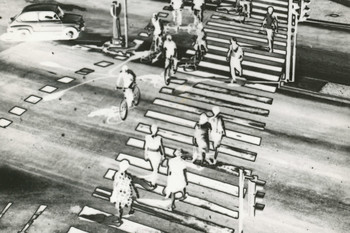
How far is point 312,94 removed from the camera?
18.9 m

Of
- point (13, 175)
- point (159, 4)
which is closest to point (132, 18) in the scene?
point (159, 4)

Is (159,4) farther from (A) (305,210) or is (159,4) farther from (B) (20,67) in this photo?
(A) (305,210)

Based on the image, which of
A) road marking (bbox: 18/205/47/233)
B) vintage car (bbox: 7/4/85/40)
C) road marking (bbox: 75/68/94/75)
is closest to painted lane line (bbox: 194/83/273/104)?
road marking (bbox: 75/68/94/75)

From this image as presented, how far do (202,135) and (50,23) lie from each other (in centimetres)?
1192

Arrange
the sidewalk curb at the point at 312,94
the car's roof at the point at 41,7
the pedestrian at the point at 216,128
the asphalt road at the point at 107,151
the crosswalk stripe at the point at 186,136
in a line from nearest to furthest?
1. the asphalt road at the point at 107,151
2. the pedestrian at the point at 216,128
3. the crosswalk stripe at the point at 186,136
4. the sidewalk curb at the point at 312,94
5. the car's roof at the point at 41,7

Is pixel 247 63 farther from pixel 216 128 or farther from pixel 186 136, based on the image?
pixel 216 128

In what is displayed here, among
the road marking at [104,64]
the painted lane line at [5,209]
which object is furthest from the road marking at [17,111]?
the painted lane line at [5,209]

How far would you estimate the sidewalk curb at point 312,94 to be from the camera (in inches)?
730

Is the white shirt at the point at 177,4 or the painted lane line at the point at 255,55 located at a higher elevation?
the white shirt at the point at 177,4

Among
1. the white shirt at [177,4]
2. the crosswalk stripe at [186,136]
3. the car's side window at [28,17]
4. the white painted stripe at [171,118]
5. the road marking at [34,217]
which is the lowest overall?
the road marking at [34,217]

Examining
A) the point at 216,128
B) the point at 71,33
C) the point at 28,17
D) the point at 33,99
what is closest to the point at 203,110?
the point at 216,128

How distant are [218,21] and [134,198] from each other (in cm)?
1452

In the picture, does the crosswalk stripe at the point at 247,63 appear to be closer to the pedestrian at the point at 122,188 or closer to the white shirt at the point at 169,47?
the white shirt at the point at 169,47

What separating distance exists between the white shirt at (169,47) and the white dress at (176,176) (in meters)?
6.80
